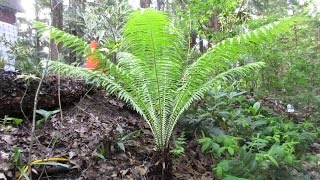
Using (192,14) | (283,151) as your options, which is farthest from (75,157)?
(192,14)

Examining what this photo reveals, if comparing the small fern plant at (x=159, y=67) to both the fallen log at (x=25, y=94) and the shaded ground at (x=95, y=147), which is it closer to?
the shaded ground at (x=95, y=147)

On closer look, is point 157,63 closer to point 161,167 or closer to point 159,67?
point 159,67

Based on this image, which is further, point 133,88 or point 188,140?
point 188,140

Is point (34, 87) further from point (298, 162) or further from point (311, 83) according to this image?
point (311, 83)

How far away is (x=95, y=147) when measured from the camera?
275 centimetres

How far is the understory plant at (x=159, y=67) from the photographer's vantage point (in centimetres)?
245

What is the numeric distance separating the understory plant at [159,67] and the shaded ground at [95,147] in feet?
1.39

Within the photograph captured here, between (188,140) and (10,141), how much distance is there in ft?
5.97

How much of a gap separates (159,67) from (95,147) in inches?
37.1

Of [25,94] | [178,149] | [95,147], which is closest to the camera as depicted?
[95,147]

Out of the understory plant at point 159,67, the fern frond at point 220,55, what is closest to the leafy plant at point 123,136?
the understory plant at point 159,67

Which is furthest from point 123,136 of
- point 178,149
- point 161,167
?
point 161,167

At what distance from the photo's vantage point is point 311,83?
422cm

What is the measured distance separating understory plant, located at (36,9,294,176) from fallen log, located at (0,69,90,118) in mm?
741
